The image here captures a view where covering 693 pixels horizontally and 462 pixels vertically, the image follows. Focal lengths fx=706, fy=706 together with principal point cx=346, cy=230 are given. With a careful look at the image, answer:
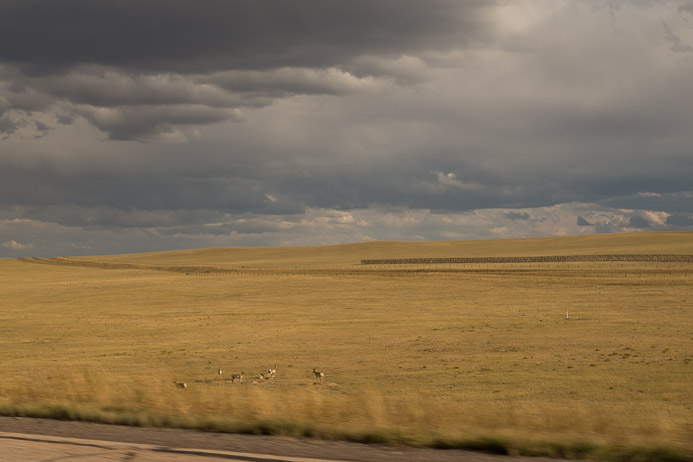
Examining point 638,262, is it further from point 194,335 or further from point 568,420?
point 568,420

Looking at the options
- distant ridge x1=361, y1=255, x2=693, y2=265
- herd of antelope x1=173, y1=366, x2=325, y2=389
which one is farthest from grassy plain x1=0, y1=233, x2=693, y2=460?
distant ridge x1=361, y1=255, x2=693, y2=265

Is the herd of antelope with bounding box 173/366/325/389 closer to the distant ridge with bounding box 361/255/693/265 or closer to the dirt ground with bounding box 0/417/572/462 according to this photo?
the dirt ground with bounding box 0/417/572/462

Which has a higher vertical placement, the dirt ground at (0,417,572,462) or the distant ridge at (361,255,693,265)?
the dirt ground at (0,417,572,462)

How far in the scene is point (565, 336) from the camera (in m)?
42.2

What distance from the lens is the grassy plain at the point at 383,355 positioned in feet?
34.3

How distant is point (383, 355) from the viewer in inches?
1435

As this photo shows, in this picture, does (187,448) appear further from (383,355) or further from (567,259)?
(567,259)

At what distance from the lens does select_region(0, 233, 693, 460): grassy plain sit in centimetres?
1046

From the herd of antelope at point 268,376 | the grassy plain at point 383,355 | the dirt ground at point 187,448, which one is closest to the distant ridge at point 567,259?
the grassy plain at point 383,355

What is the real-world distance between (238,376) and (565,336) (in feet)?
72.9

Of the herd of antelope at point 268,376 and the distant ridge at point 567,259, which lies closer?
the herd of antelope at point 268,376

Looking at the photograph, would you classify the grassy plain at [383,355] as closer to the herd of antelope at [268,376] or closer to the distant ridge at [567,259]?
the herd of antelope at [268,376]

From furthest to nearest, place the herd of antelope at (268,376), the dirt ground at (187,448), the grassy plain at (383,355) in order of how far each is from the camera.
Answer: the herd of antelope at (268,376) → the grassy plain at (383,355) → the dirt ground at (187,448)

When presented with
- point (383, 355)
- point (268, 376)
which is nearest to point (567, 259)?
point (383, 355)
